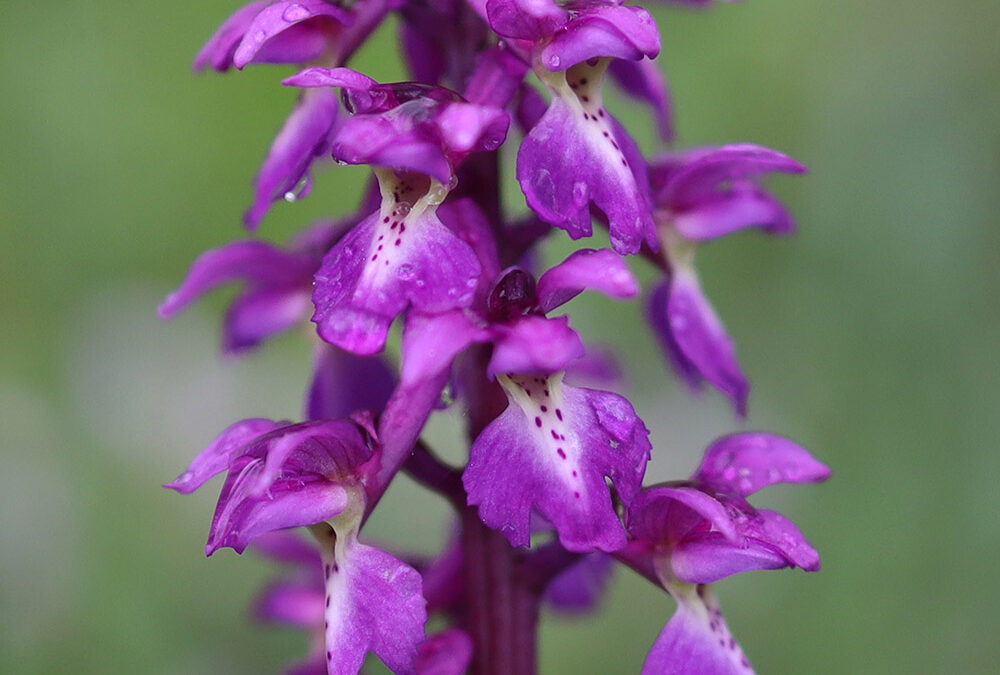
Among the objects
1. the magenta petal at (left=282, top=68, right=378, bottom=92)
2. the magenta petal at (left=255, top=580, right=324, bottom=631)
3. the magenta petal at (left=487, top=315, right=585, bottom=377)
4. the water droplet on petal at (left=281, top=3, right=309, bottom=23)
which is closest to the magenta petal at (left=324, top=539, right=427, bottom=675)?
the magenta petal at (left=487, top=315, right=585, bottom=377)

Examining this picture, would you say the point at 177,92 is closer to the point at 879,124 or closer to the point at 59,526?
the point at 59,526

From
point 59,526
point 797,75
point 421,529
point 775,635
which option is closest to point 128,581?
point 59,526

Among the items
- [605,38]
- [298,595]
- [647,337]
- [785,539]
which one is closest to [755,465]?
[785,539]

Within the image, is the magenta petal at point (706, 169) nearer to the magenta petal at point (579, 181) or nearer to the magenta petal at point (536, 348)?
the magenta petal at point (579, 181)

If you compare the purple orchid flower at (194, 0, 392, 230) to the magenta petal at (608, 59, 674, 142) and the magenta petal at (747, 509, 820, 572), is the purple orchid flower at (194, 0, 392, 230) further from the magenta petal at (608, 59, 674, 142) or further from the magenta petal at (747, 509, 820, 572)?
the magenta petal at (747, 509, 820, 572)

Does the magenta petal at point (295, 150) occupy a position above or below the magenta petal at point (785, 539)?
above

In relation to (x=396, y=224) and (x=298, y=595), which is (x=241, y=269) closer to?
(x=396, y=224)

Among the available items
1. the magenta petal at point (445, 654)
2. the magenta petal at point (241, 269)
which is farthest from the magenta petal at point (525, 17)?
the magenta petal at point (445, 654)
